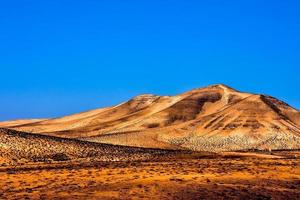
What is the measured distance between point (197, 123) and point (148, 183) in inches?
3445

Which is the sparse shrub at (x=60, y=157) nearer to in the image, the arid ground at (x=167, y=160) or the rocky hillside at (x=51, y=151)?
the rocky hillside at (x=51, y=151)

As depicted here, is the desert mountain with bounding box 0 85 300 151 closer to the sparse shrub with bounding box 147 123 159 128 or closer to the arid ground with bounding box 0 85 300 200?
the sparse shrub with bounding box 147 123 159 128

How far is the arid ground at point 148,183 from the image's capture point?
2558cm

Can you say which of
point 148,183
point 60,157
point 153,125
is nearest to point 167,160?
point 60,157

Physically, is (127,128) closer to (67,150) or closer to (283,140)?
(283,140)

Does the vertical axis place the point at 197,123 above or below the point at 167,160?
above

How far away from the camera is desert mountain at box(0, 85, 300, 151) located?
95062 mm

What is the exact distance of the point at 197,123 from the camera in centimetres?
11581

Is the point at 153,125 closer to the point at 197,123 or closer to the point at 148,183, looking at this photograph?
the point at 197,123

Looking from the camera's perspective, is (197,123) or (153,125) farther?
(153,125)

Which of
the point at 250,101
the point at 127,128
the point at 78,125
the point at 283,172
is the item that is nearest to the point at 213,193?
the point at 283,172

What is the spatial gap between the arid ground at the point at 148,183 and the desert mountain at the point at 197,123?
44.8m

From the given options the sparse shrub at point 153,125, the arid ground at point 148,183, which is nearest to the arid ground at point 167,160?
the arid ground at point 148,183

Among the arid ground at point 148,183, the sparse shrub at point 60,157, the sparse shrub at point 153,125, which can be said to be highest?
the sparse shrub at point 153,125
